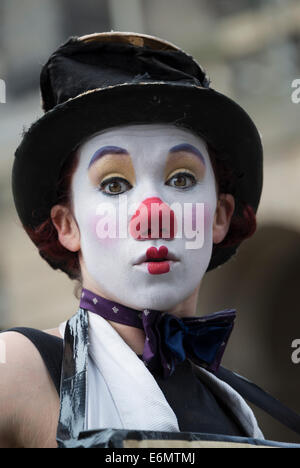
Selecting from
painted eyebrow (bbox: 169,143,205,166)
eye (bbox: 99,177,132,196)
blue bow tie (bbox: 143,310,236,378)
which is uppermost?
painted eyebrow (bbox: 169,143,205,166)

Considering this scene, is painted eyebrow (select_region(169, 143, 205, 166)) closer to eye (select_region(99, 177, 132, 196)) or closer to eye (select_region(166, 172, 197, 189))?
eye (select_region(166, 172, 197, 189))

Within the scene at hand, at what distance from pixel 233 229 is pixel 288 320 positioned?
3.65 m

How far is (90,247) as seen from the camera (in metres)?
2.43

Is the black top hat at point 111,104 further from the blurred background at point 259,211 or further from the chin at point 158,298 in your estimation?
the blurred background at point 259,211

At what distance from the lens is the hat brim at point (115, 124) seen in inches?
94.5

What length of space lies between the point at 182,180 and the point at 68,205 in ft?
1.34

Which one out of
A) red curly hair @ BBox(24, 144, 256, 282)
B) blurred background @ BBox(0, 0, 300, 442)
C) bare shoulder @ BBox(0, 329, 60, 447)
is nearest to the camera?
bare shoulder @ BBox(0, 329, 60, 447)

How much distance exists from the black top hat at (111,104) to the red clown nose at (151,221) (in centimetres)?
30

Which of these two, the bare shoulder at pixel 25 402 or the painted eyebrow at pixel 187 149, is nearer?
the bare shoulder at pixel 25 402

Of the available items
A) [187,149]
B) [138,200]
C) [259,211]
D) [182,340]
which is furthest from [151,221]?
[259,211]

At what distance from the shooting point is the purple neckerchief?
7.73 feet

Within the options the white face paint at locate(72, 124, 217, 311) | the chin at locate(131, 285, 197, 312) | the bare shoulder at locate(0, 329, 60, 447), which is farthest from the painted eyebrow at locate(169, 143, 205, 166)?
the bare shoulder at locate(0, 329, 60, 447)

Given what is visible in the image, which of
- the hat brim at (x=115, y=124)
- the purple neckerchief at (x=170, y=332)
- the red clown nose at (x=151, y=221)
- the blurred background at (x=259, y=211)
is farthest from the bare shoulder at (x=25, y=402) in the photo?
the blurred background at (x=259, y=211)
